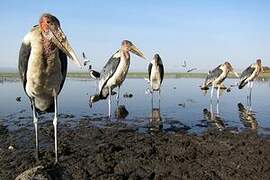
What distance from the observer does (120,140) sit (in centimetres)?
1041

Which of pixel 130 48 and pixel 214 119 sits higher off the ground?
pixel 130 48

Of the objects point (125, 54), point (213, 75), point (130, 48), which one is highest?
point (130, 48)

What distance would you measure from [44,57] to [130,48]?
1030cm

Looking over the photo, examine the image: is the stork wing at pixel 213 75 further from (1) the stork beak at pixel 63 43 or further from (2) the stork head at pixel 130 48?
(1) the stork beak at pixel 63 43

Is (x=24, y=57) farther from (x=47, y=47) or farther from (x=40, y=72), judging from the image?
(x=47, y=47)

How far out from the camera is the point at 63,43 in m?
7.59

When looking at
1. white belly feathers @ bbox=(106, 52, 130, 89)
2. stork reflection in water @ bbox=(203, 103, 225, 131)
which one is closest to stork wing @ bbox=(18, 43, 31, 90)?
stork reflection in water @ bbox=(203, 103, 225, 131)

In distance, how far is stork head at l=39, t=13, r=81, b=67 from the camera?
7.61 m

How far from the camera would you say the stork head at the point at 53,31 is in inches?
299

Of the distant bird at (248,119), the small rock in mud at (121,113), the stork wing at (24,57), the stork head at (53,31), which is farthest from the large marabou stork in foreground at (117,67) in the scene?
the stork head at (53,31)

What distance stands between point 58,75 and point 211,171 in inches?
136

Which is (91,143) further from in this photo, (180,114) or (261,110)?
(261,110)

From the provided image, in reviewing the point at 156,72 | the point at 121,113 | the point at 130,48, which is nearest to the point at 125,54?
the point at 130,48

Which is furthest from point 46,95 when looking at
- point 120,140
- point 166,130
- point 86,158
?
point 166,130
